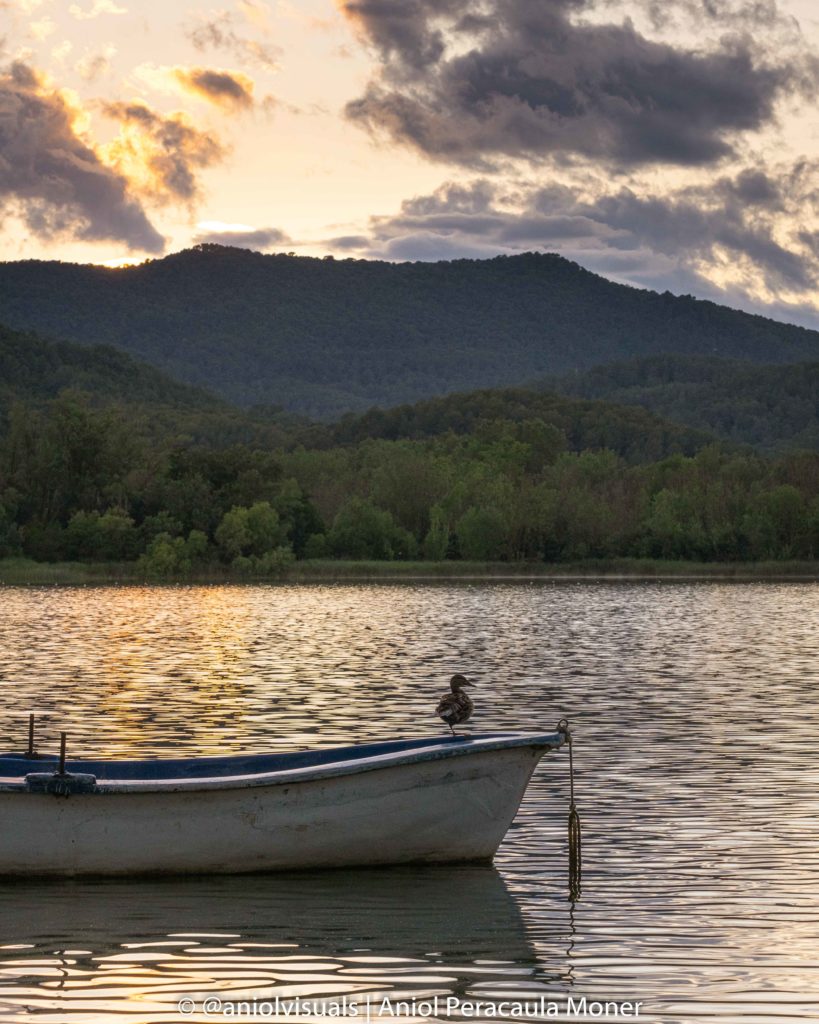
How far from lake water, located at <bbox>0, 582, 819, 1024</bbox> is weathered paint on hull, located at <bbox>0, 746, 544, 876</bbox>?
0.29m

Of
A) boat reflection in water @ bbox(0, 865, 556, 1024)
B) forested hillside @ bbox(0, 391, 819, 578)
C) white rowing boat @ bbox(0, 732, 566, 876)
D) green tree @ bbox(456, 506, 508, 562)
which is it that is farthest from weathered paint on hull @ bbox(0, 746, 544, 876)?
green tree @ bbox(456, 506, 508, 562)

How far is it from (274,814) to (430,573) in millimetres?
122124

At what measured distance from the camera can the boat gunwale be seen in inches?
707

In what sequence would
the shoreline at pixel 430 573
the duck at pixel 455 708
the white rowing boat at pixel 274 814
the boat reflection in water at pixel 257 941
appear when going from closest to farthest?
the boat reflection in water at pixel 257 941, the white rowing boat at pixel 274 814, the duck at pixel 455 708, the shoreline at pixel 430 573

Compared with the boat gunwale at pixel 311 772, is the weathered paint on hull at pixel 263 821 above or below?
below

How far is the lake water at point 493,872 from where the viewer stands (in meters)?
14.4

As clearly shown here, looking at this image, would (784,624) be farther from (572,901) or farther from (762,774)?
(572,901)

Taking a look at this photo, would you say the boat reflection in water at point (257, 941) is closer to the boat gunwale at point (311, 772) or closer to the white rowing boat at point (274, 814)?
the white rowing boat at point (274, 814)

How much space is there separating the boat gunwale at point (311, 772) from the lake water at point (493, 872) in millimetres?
1196

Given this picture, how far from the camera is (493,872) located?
18.9 metres

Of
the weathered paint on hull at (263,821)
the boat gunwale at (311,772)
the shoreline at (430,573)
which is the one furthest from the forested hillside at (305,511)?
the boat gunwale at (311,772)

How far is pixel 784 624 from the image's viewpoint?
70062 mm

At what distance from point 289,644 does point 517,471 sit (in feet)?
419

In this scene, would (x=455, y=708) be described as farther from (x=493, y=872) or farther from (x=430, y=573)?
(x=430, y=573)
